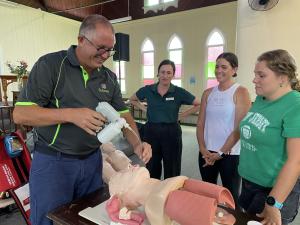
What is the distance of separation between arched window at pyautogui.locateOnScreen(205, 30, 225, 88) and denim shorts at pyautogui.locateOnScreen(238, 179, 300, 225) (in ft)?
19.8

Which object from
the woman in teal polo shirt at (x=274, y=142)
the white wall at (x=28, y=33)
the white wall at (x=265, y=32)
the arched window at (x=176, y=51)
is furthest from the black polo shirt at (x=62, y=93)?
the white wall at (x=28, y=33)

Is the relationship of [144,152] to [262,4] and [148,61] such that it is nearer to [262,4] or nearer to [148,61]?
[262,4]

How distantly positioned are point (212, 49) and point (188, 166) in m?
4.64

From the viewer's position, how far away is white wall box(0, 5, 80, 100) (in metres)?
7.23

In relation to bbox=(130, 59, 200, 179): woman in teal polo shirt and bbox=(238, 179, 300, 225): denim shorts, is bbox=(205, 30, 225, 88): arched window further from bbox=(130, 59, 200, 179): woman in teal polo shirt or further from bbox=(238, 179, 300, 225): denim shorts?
bbox=(238, 179, 300, 225): denim shorts

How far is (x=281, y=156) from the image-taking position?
1.09m

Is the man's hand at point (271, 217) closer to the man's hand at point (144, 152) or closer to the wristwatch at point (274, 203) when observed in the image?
the wristwatch at point (274, 203)

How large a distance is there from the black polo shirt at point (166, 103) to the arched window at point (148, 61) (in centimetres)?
626

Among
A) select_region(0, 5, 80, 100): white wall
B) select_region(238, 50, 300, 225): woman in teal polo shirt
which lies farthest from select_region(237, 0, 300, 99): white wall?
select_region(0, 5, 80, 100): white wall

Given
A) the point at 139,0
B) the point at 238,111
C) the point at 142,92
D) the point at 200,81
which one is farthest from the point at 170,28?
the point at 238,111

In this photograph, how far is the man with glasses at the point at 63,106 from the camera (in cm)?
103

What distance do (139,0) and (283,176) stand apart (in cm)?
778

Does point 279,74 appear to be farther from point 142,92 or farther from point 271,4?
point 271,4

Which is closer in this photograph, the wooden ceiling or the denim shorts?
the denim shorts
